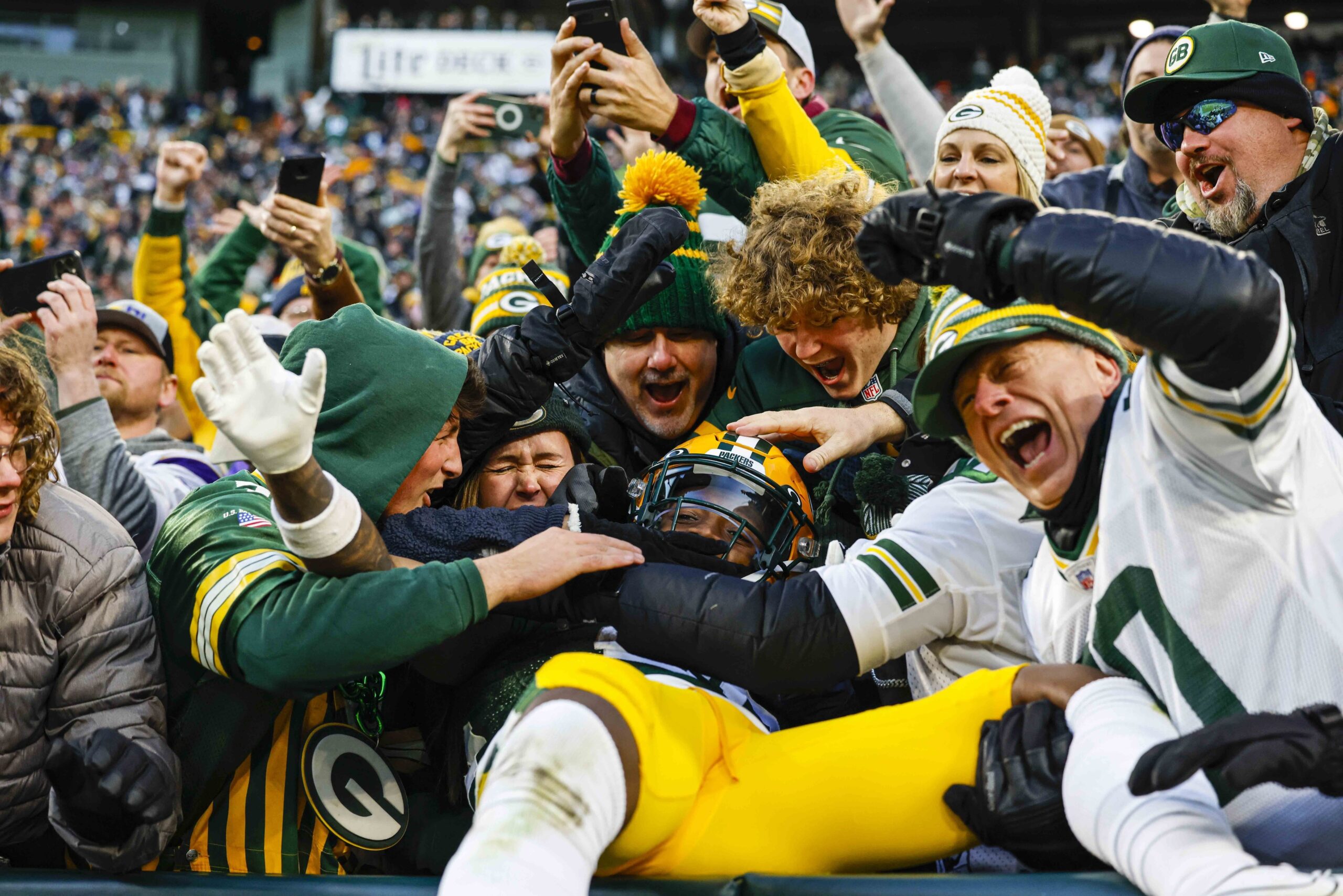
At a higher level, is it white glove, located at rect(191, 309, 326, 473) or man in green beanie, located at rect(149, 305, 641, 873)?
white glove, located at rect(191, 309, 326, 473)

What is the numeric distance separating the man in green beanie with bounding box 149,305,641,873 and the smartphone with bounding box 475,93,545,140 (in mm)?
2771

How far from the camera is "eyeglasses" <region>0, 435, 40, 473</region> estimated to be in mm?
2344

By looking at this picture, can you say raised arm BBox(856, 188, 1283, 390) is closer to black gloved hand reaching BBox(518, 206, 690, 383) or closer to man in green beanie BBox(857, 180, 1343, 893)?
man in green beanie BBox(857, 180, 1343, 893)

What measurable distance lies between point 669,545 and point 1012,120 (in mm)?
1767

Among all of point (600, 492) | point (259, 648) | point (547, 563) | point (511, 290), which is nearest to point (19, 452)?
point (259, 648)

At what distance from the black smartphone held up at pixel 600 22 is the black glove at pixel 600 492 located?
4.53ft

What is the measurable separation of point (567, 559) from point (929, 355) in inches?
28.4

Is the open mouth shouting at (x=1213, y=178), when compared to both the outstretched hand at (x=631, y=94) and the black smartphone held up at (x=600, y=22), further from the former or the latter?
the black smartphone held up at (x=600, y=22)

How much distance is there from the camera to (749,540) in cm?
269

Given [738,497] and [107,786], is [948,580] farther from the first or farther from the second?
[107,786]

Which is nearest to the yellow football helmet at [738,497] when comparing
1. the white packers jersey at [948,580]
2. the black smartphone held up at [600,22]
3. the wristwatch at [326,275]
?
the white packers jersey at [948,580]

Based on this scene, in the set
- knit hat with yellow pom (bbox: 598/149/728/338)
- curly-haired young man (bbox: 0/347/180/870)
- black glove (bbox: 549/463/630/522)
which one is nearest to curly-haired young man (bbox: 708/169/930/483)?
knit hat with yellow pom (bbox: 598/149/728/338)

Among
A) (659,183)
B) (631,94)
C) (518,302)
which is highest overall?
(631,94)

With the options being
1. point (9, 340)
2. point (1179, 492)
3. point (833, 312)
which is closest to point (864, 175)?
point (833, 312)
